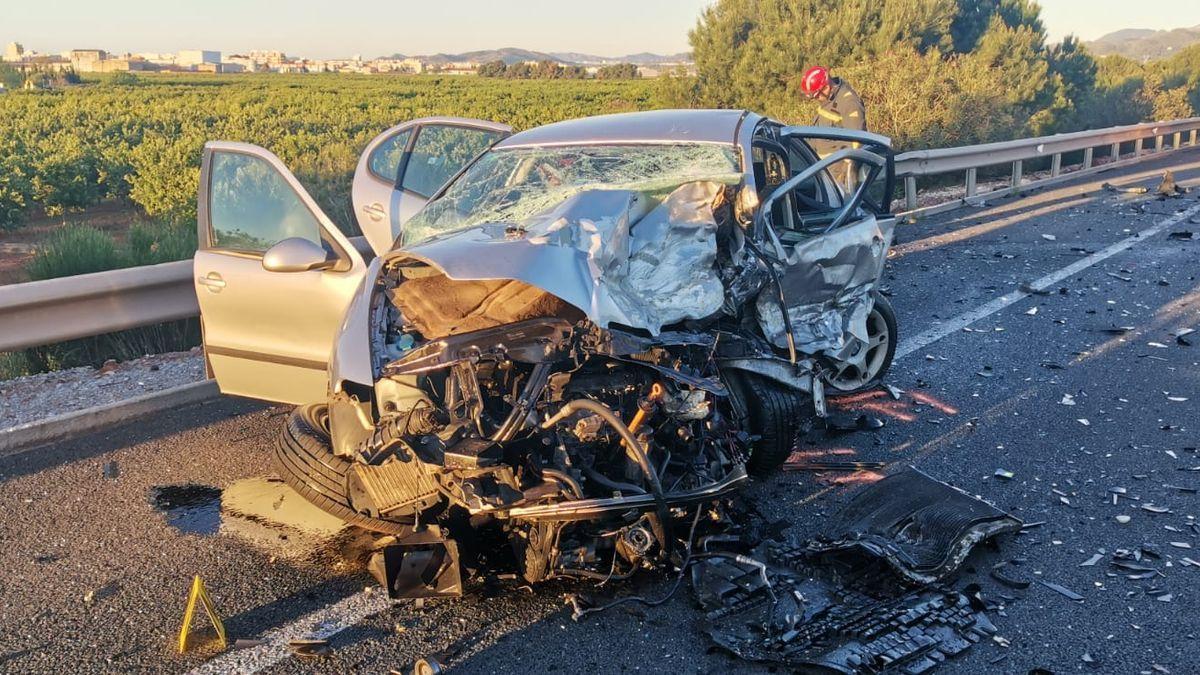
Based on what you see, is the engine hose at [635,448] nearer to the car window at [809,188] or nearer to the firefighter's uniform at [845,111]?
the car window at [809,188]

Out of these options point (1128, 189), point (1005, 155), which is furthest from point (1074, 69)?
point (1005, 155)

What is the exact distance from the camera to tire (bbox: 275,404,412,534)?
428cm

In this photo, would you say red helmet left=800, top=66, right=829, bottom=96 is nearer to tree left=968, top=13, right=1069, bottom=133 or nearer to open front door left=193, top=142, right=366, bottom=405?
open front door left=193, top=142, right=366, bottom=405

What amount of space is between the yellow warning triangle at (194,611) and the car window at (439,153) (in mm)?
2891

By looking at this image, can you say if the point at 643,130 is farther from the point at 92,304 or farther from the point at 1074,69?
the point at 1074,69

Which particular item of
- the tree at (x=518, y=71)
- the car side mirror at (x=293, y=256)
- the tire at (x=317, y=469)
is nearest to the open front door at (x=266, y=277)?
the car side mirror at (x=293, y=256)

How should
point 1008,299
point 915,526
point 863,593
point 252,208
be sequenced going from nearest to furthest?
1. point 863,593
2. point 915,526
3. point 252,208
4. point 1008,299

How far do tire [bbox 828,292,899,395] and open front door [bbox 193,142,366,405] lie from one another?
9.72 ft

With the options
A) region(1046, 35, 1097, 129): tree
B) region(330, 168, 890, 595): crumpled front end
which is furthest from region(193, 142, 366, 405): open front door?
region(1046, 35, 1097, 129): tree

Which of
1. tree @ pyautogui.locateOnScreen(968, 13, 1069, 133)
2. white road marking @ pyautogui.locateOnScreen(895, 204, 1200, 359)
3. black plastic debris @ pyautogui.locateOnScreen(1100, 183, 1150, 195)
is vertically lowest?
white road marking @ pyautogui.locateOnScreen(895, 204, 1200, 359)

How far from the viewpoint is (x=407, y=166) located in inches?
231

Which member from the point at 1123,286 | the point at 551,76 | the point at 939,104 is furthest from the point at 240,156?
the point at 551,76

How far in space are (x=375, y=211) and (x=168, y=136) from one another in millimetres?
27254

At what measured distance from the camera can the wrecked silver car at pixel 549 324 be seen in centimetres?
361
